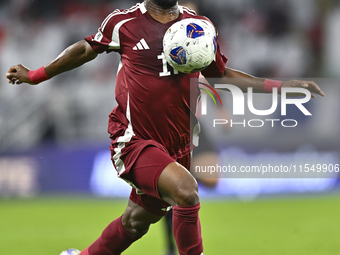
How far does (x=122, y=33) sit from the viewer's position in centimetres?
272

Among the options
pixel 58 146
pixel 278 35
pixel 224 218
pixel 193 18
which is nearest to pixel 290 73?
pixel 278 35

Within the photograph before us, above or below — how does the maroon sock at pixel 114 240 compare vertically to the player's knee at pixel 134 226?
below

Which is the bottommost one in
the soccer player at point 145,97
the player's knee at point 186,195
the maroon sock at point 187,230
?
the maroon sock at point 187,230

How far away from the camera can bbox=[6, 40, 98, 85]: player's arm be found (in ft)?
9.46

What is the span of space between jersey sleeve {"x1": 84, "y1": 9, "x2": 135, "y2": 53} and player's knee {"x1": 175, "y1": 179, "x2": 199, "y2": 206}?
0.99 meters

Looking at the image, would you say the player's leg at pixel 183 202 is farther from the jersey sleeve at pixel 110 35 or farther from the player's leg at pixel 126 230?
the jersey sleeve at pixel 110 35

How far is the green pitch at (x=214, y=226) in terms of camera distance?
12.6 feet

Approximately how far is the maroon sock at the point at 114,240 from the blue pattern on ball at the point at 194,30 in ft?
4.24

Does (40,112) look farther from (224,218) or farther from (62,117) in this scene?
(224,218)

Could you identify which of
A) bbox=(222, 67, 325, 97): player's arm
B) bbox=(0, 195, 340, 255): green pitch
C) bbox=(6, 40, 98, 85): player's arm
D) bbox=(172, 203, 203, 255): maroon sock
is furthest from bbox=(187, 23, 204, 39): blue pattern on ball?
bbox=(0, 195, 340, 255): green pitch

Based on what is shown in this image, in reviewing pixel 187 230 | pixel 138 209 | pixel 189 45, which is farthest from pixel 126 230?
pixel 189 45

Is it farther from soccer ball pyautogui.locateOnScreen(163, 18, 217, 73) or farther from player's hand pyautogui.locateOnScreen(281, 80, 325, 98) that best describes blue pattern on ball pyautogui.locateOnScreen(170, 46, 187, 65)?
player's hand pyautogui.locateOnScreen(281, 80, 325, 98)

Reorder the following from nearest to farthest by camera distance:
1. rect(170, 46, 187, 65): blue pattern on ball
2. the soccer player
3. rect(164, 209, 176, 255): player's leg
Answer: rect(170, 46, 187, 65): blue pattern on ball, the soccer player, rect(164, 209, 176, 255): player's leg

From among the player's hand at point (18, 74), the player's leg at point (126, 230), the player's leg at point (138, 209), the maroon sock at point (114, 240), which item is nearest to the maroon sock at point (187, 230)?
the player's leg at point (138, 209)
